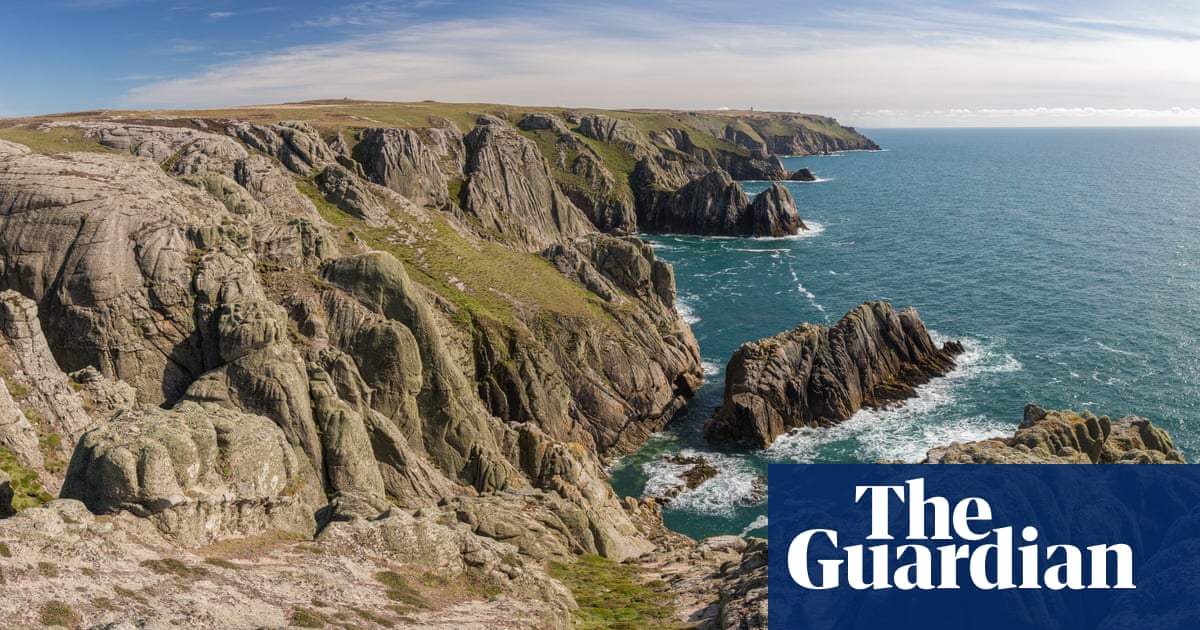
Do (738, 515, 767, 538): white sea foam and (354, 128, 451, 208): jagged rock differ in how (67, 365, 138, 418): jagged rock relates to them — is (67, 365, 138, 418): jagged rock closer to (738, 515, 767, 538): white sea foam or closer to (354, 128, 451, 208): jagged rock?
(738, 515, 767, 538): white sea foam

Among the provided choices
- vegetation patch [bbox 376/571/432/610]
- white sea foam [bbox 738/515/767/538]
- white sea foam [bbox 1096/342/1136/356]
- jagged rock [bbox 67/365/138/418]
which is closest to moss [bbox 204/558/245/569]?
vegetation patch [bbox 376/571/432/610]

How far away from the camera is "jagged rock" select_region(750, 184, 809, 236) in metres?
158

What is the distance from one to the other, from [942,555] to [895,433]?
135 feet

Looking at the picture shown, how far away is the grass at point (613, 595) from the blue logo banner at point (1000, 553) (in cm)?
630

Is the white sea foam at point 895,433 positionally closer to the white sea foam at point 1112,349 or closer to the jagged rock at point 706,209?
the white sea foam at point 1112,349

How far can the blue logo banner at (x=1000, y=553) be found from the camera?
83.2 feet

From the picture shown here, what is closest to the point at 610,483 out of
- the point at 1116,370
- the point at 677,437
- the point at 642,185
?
the point at 677,437

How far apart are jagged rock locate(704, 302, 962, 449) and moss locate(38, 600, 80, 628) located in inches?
2148

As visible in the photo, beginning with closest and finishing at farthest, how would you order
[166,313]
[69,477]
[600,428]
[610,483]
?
[69,477], [166,313], [610,483], [600,428]

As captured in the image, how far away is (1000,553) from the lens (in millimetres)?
27781

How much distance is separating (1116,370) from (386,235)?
266ft

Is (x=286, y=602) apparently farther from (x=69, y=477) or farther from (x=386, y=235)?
(x=386, y=235)

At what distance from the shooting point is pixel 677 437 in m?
67.1

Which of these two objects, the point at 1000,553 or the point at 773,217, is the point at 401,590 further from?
the point at 773,217
